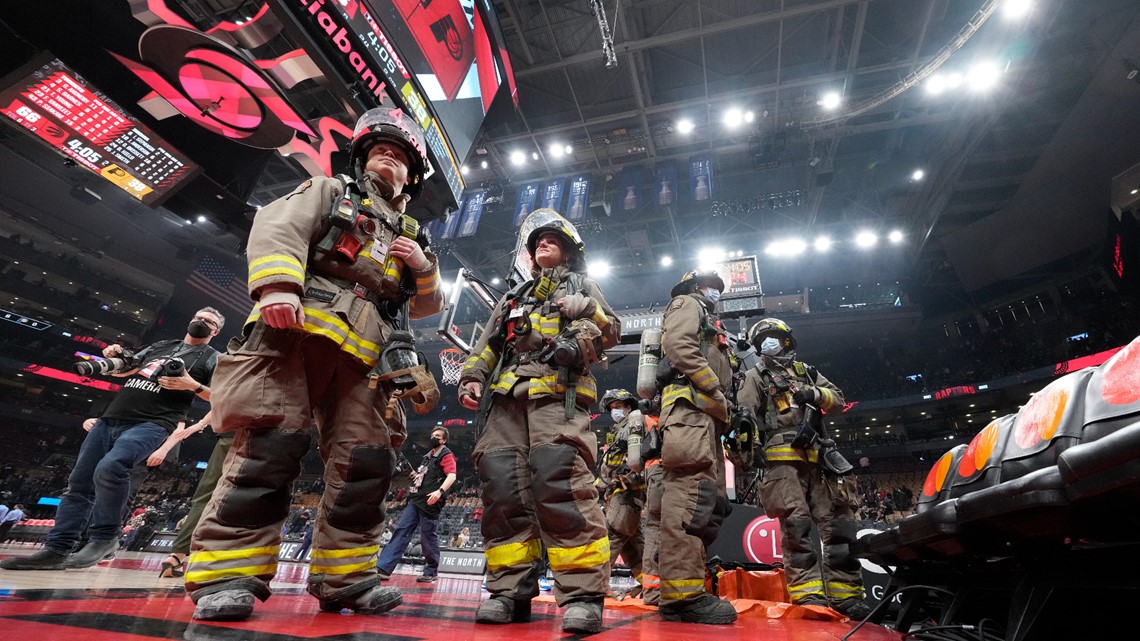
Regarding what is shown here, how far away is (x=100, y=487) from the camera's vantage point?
309cm

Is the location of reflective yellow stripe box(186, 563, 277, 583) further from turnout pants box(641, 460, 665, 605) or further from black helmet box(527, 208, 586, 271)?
turnout pants box(641, 460, 665, 605)

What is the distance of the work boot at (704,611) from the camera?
243cm

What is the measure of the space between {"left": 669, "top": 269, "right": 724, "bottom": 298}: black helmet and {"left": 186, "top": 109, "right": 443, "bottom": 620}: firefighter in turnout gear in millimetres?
2149

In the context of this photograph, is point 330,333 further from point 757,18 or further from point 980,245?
point 980,245

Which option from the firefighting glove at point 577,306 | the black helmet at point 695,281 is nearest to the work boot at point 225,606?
the firefighting glove at point 577,306

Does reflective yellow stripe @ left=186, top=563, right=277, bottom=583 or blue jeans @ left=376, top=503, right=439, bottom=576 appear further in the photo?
blue jeans @ left=376, top=503, right=439, bottom=576

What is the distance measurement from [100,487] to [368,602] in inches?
105

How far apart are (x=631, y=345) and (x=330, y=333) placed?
8392 millimetres

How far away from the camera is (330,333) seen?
1846mm

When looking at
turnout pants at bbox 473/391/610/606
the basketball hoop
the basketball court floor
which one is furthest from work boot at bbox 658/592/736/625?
the basketball hoop

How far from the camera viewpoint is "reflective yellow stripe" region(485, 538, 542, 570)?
2.03 metres

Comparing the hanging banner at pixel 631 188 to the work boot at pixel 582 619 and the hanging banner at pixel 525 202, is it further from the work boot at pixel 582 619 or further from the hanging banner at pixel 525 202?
the work boot at pixel 582 619

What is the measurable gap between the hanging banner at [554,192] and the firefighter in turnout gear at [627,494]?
915 centimetres

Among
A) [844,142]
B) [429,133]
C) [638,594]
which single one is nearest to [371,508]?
[638,594]
